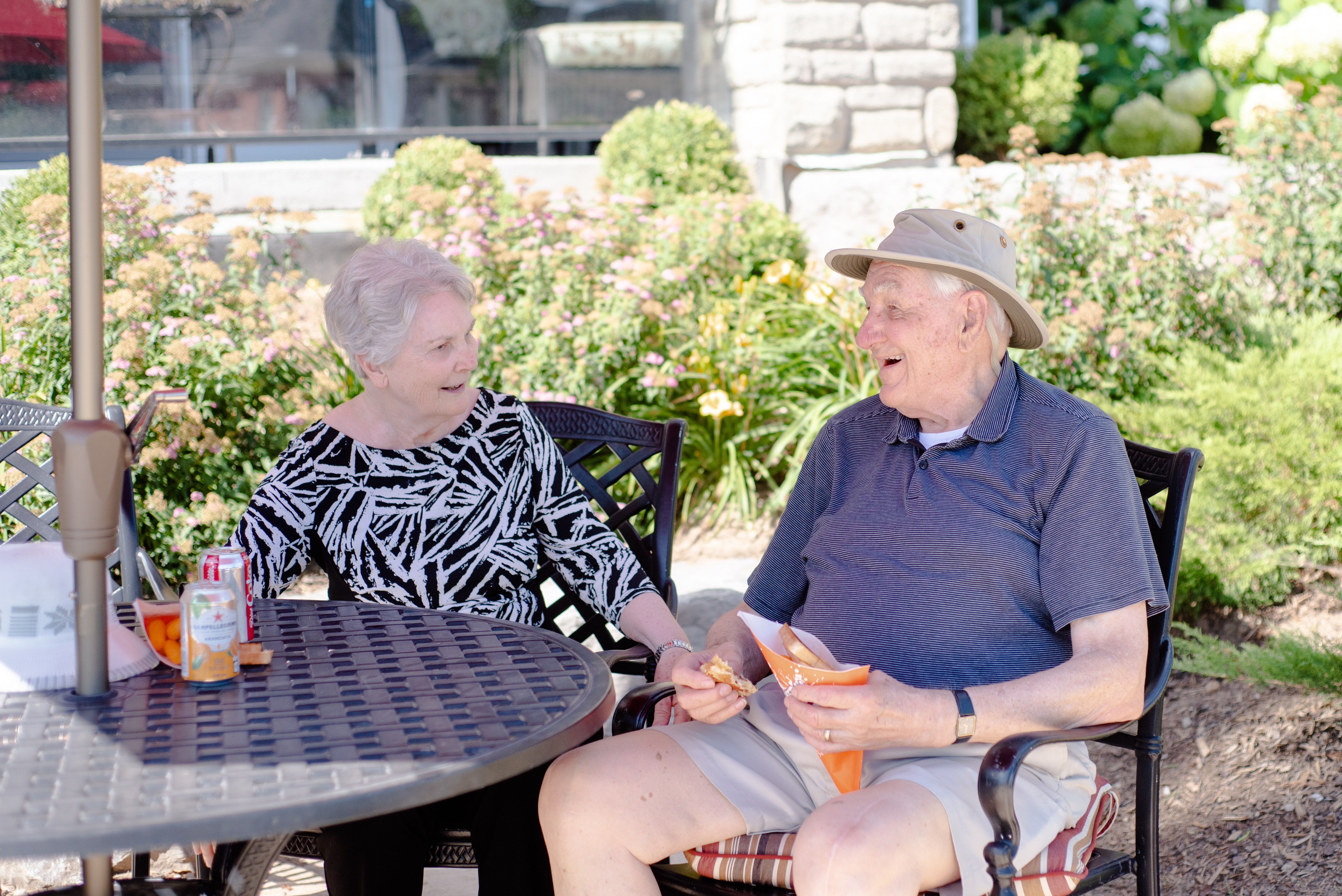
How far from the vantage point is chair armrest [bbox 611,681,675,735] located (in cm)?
213

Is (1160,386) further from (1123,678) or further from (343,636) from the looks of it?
(343,636)

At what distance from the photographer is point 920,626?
2.08 metres

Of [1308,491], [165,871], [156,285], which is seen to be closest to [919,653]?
[165,871]

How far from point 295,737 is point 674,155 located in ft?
17.8

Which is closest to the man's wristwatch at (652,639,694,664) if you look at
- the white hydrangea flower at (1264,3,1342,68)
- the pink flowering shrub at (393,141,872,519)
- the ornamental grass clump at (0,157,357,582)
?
the ornamental grass clump at (0,157,357,582)

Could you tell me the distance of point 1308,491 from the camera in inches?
142

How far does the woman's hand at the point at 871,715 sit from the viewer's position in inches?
71.0

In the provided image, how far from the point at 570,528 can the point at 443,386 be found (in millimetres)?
378

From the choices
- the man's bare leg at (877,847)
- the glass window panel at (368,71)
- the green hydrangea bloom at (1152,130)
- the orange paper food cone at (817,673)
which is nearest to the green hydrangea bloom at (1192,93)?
the green hydrangea bloom at (1152,130)

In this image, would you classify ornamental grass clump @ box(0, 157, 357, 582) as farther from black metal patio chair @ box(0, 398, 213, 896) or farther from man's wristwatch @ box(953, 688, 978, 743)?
man's wristwatch @ box(953, 688, 978, 743)

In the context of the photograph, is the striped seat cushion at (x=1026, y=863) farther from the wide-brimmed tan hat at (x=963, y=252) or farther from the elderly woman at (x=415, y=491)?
the wide-brimmed tan hat at (x=963, y=252)

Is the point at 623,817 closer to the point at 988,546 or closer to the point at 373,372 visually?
the point at 988,546

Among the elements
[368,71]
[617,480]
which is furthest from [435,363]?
[368,71]

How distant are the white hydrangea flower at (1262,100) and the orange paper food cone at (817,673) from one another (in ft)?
15.0
